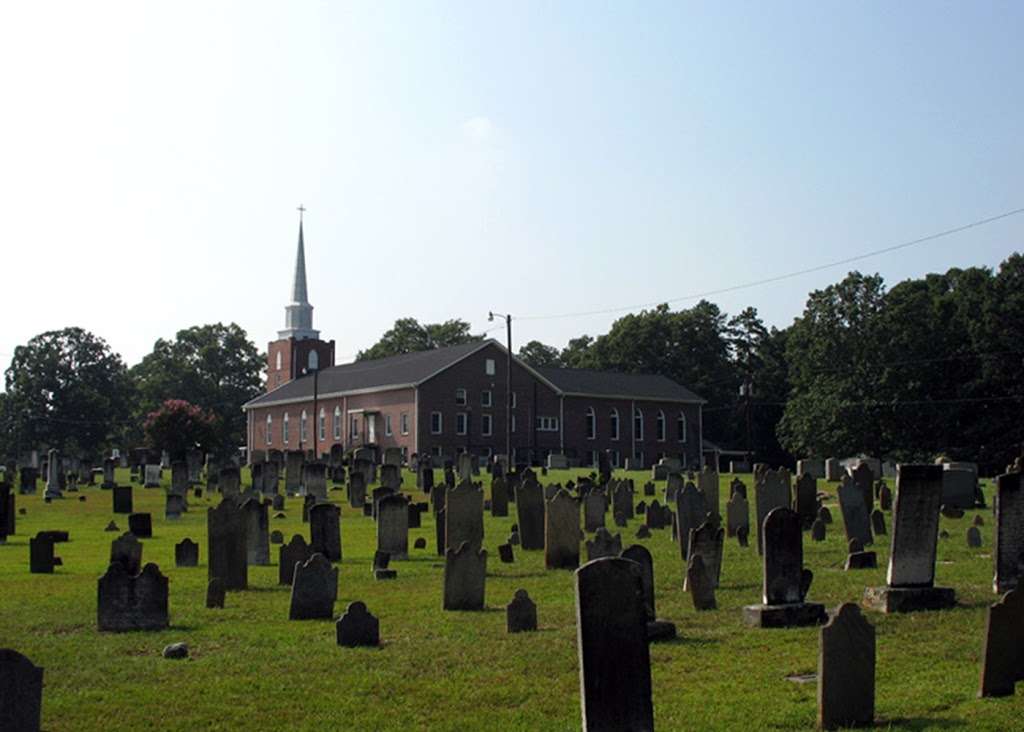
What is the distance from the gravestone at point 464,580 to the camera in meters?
15.9

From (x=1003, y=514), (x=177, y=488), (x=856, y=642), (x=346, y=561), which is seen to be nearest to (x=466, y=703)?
(x=856, y=642)

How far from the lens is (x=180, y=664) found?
1240 cm

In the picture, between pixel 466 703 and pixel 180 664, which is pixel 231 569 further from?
pixel 466 703

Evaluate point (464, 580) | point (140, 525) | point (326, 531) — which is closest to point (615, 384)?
point (140, 525)

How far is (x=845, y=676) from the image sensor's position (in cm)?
955

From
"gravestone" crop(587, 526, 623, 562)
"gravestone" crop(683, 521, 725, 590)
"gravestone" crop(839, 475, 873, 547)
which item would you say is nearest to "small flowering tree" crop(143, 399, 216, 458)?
"gravestone" crop(839, 475, 873, 547)

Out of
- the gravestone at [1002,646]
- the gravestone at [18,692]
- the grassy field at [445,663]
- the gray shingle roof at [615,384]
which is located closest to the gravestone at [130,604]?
the grassy field at [445,663]

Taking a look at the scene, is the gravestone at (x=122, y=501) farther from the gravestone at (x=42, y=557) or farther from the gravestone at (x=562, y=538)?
the gravestone at (x=562, y=538)

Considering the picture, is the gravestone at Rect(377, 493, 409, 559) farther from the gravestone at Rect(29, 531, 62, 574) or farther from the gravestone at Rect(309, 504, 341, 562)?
the gravestone at Rect(29, 531, 62, 574)

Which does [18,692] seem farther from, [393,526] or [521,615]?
[393,526]

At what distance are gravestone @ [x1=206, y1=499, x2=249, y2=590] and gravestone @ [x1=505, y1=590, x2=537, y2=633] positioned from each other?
5770mm

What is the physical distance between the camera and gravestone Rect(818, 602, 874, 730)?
951cm

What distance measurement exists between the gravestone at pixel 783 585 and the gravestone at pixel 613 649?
17.6 feet

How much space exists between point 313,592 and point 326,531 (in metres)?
6.77
